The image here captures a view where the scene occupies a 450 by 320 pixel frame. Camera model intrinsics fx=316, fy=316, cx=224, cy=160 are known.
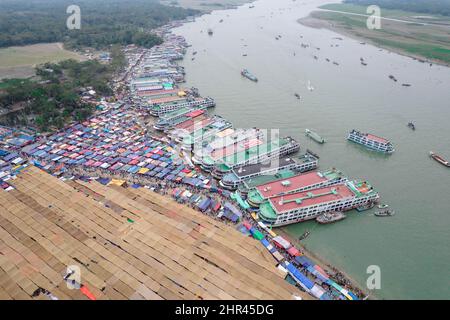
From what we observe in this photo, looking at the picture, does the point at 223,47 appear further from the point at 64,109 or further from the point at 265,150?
the point at 265,150

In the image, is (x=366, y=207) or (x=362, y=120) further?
(x=362, y=120)

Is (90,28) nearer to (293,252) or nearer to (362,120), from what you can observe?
(362,120)

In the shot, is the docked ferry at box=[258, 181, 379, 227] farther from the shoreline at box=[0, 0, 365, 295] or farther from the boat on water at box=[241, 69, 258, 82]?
the boat on water at box=[241, 69, 258, 82]

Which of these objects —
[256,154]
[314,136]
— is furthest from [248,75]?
[256,154]

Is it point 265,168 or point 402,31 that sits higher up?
point 402,31

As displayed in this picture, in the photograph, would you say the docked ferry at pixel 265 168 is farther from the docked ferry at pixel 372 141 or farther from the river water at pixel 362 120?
the docked ferry at pixel 372 141

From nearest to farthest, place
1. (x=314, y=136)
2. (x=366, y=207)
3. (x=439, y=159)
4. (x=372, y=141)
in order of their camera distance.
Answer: (x=366, y=207), (x=439, y=159), (x=372, y=141), (x=314, y=136)

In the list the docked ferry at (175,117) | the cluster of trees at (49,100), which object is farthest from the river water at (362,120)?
the cluster of trees at (49,100)
